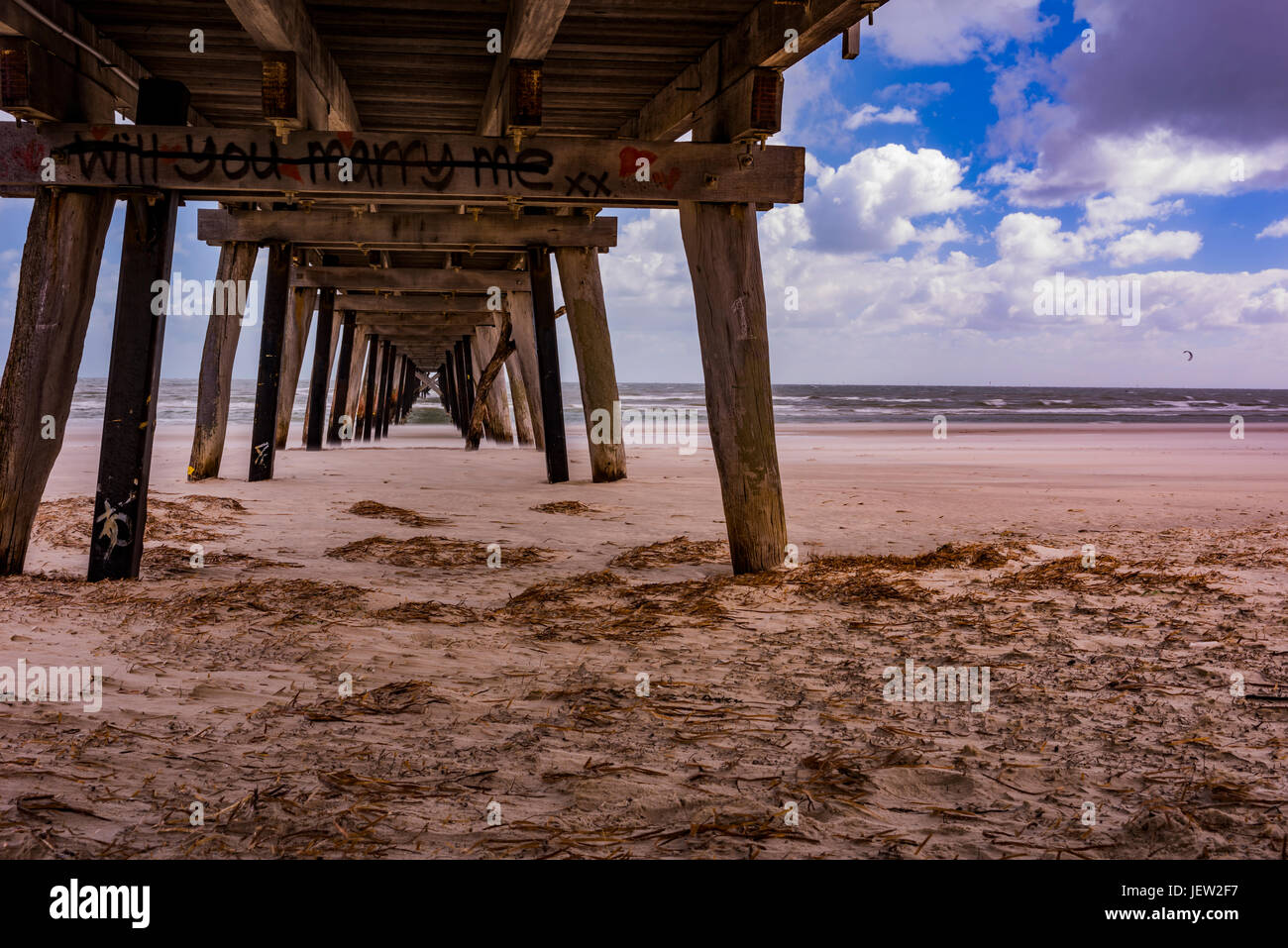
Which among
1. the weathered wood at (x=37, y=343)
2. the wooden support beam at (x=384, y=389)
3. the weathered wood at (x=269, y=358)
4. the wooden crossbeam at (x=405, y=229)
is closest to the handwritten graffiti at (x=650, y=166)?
the weathered wood at (x=37, y=343)

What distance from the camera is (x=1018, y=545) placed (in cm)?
646

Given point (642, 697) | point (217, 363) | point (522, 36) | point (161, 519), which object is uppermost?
point (522, 36)

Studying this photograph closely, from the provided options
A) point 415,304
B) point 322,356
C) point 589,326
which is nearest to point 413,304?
point 415,304

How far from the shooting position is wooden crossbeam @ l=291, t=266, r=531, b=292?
14.4 meters

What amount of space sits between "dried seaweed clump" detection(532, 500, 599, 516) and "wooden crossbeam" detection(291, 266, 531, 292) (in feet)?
21.4

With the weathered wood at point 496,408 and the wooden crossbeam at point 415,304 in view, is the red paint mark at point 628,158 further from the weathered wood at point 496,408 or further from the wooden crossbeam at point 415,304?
the weathered wood at point 496,408

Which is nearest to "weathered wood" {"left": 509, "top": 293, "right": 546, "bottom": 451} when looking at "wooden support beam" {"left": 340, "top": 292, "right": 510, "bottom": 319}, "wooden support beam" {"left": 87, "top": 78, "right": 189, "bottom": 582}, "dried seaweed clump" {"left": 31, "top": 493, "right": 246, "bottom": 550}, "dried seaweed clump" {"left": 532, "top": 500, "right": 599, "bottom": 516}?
"wooden support beam" {"left": 340, "top": 292, "right": 510, "bottom": 319}

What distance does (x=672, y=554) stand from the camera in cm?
631

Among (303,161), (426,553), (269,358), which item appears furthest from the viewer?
(269,358)

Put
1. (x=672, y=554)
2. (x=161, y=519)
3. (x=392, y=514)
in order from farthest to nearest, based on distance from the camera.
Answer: (x=392, y=514)
(x=161, y=519)
(x=672, y=554)

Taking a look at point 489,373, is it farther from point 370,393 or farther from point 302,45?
point 302,45

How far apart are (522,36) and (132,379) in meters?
2.93
